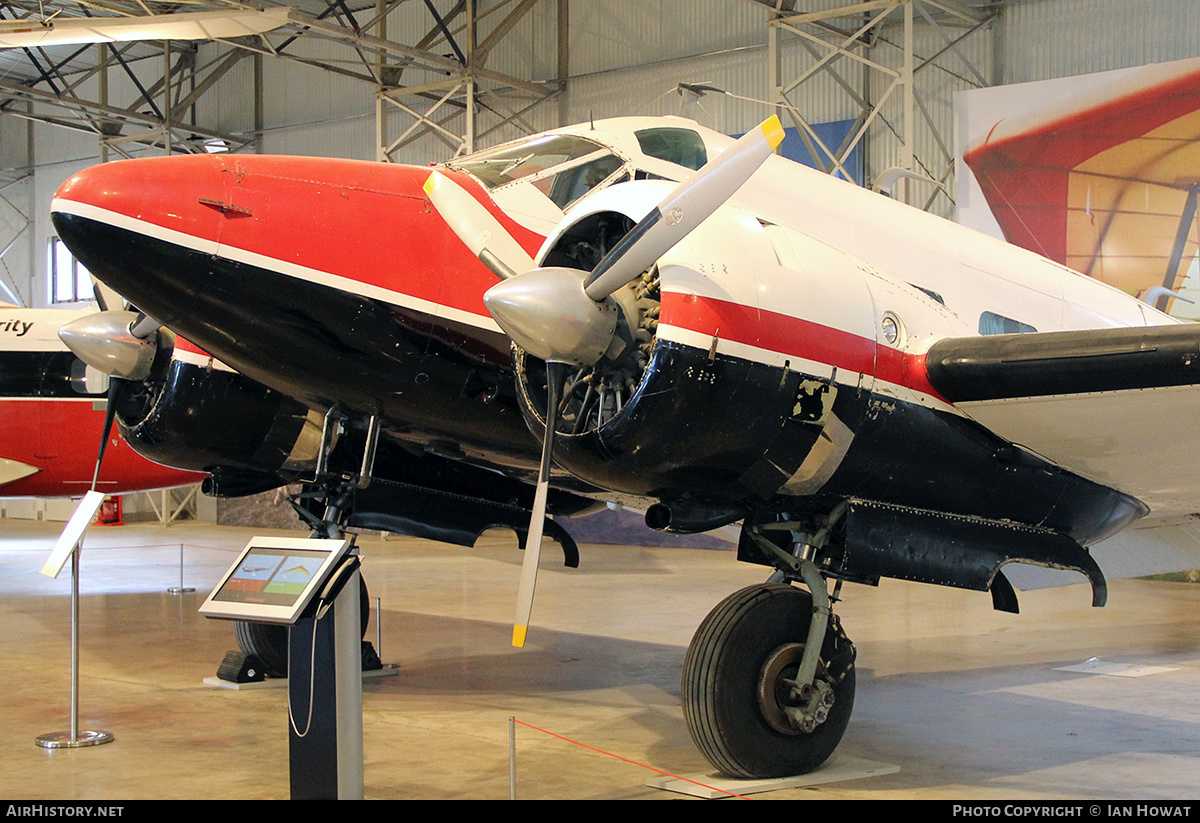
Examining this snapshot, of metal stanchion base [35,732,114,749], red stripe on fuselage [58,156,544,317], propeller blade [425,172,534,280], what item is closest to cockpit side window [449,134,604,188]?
red stripe on fuselage [58,156,544,317]

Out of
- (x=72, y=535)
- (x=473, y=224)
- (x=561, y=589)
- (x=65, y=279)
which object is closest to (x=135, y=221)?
(x=473, y=224)

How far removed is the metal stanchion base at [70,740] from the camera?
21.3 feet

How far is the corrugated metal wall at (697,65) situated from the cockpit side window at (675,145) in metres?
6.34

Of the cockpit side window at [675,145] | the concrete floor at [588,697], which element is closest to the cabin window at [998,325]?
the cockpit side window at [675,145]

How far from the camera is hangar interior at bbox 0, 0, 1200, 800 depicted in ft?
20.3

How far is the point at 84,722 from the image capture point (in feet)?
23.8

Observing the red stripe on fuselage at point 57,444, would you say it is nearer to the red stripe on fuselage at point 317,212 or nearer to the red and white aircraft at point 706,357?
the red and white aircraft at point 706,357

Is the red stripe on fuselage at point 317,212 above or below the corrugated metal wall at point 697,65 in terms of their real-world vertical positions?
below

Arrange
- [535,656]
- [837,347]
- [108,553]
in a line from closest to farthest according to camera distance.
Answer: [837,347]
[535,656]
[108,553]

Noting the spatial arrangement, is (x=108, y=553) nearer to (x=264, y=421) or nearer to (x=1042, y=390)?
(x=264, y=421)

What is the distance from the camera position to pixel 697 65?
69.9ft

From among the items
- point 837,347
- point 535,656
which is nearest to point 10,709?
point 535,656

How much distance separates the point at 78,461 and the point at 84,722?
8471 mm

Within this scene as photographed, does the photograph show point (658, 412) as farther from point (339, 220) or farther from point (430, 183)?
point (339, 220)
